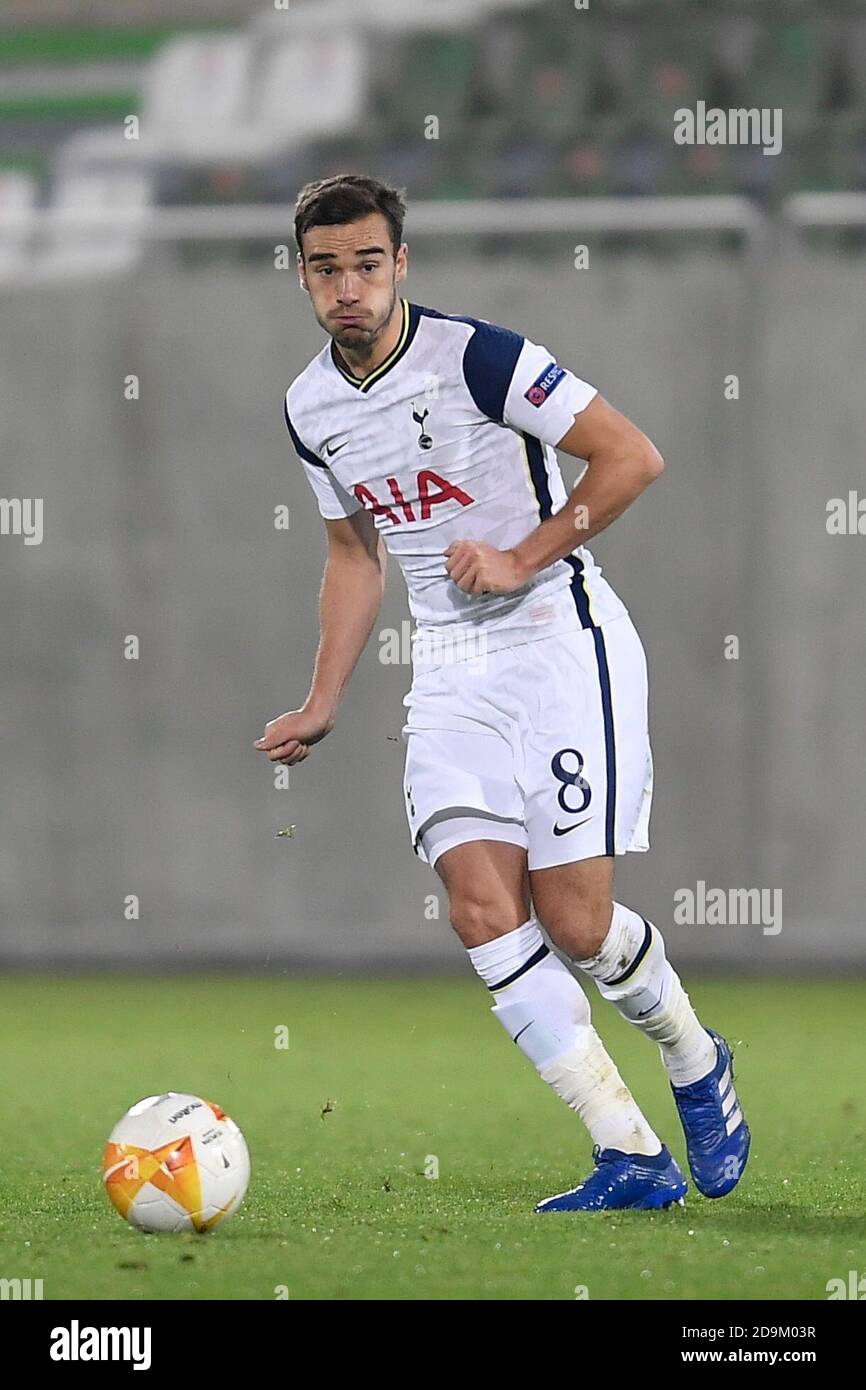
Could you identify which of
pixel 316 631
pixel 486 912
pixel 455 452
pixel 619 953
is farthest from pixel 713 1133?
pixel 316 631

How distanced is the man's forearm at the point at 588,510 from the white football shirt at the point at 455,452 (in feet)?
0.40

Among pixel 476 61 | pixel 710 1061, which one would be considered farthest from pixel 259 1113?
pixel 476 61

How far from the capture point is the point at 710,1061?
4484 millimetres

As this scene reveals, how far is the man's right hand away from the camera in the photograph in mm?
4449

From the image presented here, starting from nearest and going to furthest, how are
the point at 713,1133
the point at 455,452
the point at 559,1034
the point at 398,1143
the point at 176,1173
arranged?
the point at 176,1173 → the point at 559,1034 → the point at 455,452 → the point at 713,1133 → the point at 398,1143

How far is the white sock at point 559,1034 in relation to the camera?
13.7 ft

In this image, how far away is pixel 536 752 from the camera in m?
4.27

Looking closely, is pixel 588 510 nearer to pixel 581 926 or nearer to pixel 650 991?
pixel 581 926

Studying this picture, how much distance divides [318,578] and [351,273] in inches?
208

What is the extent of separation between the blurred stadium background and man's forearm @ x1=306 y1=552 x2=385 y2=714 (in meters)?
4.51

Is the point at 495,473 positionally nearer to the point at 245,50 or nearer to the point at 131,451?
the point at 131,451

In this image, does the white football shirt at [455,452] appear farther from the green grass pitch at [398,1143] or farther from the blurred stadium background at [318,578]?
the blurred stadium background at [318,578]

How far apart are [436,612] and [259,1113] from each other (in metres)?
2.03

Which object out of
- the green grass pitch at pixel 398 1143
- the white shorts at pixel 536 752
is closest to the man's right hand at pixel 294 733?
the white shorts at pixel 536 752
